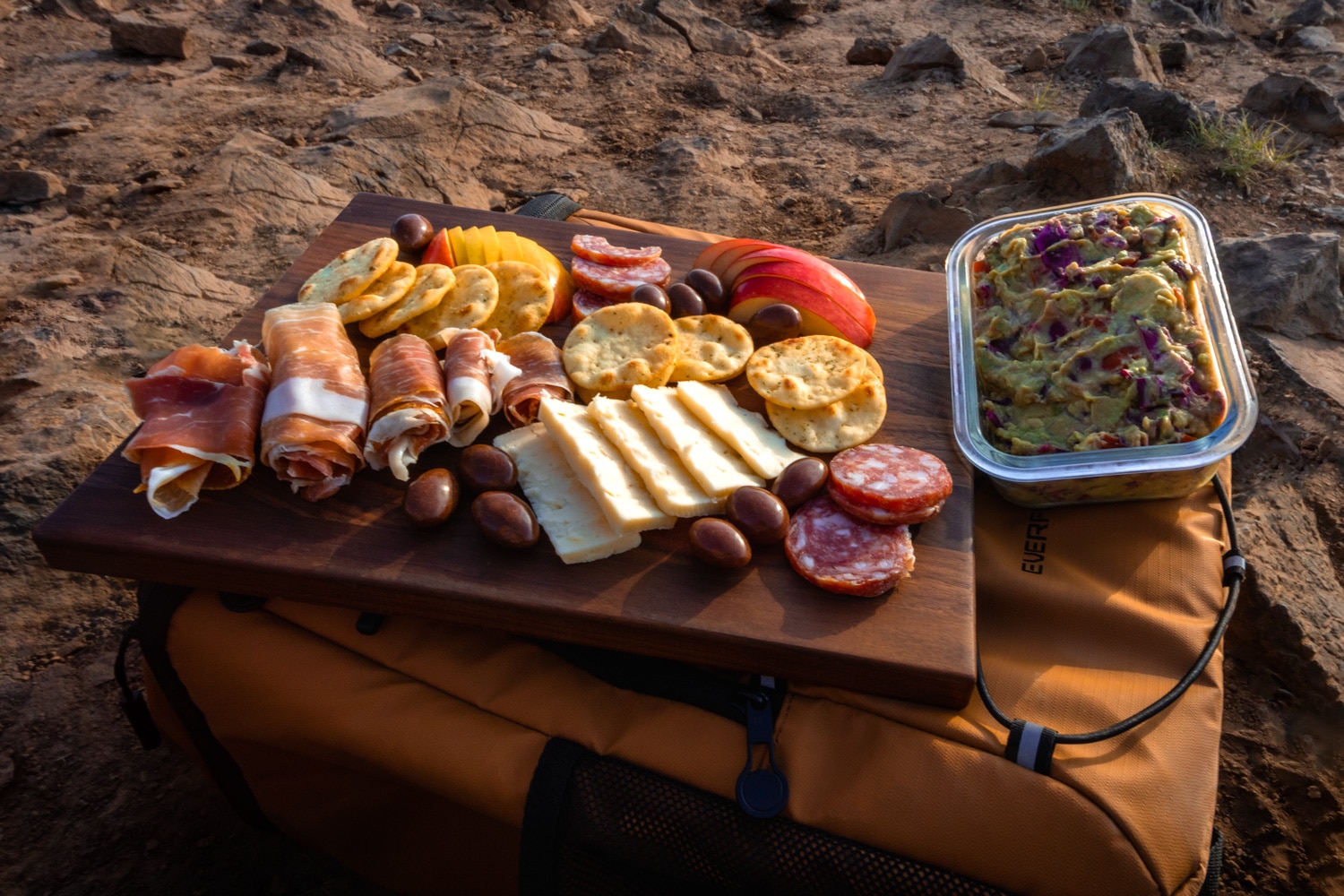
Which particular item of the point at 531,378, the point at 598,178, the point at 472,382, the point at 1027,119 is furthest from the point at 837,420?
the point at 1027,119

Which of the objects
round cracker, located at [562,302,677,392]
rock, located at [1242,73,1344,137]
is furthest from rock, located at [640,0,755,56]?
round cracker, located at [562,302,677,392]

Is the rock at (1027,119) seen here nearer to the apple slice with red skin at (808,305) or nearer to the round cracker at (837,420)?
the apple slice with red skin at (808,305)

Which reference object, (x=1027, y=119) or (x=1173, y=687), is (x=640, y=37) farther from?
(x=1173, y=687)

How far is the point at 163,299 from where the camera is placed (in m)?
3.16

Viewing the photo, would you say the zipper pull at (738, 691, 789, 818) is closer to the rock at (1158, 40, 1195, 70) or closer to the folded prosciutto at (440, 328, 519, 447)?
the folded prosciutto at (440, 328, 519, 447)

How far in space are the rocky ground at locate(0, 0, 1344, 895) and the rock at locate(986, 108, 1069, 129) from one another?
0.7 inches

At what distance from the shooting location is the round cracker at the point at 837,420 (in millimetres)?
1854

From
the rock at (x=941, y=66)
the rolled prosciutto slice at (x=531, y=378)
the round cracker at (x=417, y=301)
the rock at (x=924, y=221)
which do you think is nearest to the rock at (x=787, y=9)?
the rock at (x=941, y=66)

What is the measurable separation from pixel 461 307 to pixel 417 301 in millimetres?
112

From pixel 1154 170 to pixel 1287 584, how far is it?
2.27 metres

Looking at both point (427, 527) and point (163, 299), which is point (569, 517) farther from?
point (163, 299)

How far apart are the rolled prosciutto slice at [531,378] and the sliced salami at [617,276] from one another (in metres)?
0.26

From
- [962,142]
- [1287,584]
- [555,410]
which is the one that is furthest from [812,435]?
[962,142]

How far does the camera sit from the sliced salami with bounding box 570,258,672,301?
2.21 metres
